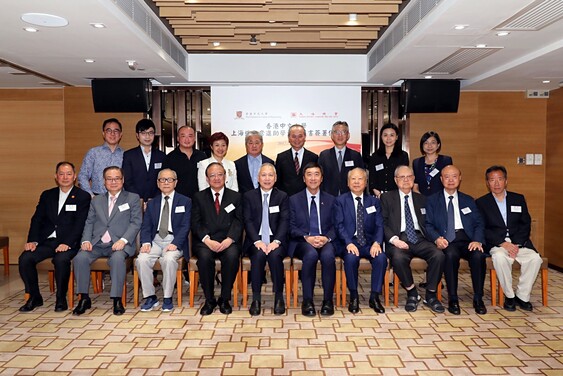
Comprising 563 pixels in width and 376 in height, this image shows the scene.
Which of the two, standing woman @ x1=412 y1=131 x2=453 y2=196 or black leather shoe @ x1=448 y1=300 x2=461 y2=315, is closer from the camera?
black leather shoe @ x1=448 y1=300 x2=461 y2=315

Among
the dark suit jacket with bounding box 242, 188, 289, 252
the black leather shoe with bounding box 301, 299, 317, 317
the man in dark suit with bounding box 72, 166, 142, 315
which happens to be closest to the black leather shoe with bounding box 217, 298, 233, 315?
the dark suit jacket with bounding box 242, 188, 289, 252

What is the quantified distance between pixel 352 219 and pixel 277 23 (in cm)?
227

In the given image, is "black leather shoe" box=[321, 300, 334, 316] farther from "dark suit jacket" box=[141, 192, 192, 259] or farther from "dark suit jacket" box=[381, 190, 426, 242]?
"dark suit jacket" box=[141, 192, 192, 259]

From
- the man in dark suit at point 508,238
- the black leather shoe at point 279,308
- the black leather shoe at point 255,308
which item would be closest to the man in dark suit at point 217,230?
the black leather shoe at point 255,308

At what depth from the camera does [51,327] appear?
13.7 feet

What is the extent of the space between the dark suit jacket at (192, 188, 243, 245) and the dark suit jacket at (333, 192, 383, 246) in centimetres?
101

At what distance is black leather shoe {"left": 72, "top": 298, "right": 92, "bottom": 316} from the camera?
4.53 metres

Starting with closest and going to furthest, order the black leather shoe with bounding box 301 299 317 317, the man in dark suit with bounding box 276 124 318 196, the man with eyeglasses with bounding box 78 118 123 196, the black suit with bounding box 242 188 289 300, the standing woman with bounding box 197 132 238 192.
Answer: the black leather shoe with bounding box 301 299 317 317, the black suit with bounding box 242 188 289 300, the standing woman with bounding box 197 132 238 192, the man in dark suit with bounding box 276 124 318 196, the man with eyeglasses with bounding box 78 118 123 196

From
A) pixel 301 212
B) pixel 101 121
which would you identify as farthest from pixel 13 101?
pixel 301 212

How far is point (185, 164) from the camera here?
5.48m

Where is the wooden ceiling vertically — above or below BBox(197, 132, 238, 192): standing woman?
above

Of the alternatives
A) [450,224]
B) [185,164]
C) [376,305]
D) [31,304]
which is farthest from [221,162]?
[450,224]

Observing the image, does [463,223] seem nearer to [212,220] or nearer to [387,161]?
[387,161]

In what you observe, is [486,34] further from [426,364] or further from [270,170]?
[426,364]
